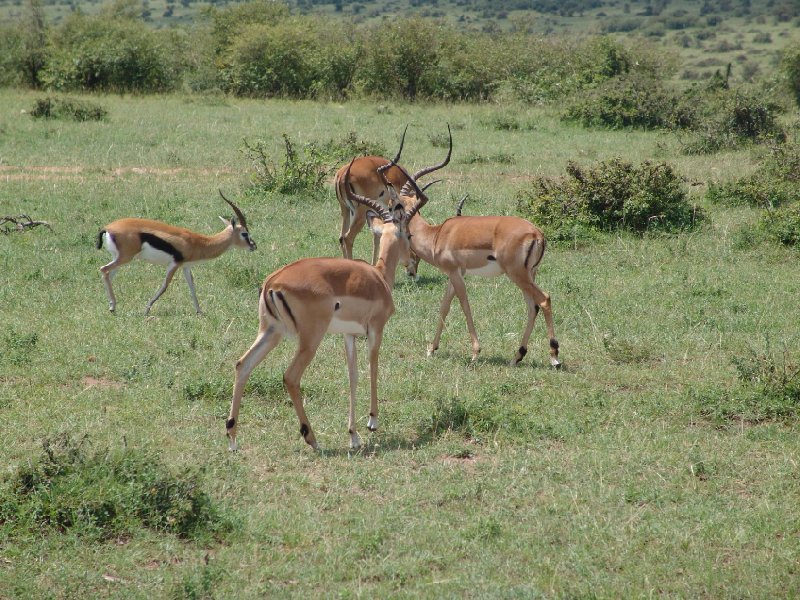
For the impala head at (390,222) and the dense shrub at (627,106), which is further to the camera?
the dense shrub at (627,106)

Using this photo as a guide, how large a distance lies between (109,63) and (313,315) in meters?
20.2

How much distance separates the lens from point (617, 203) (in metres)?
11.3

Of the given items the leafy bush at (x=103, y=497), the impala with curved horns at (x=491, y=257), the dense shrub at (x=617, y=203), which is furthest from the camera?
the dense shrub at (x=617, y=203)

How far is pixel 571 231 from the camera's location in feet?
35.6

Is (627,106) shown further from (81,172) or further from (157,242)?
(157,242)

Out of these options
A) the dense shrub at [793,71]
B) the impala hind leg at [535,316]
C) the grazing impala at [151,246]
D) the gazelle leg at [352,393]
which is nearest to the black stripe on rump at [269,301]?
the gazelle leg at [352,393]

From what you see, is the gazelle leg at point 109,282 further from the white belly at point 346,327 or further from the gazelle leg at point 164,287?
the white belly at point 346,327

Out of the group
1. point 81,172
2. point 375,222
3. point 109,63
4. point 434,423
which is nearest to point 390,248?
point 375,222

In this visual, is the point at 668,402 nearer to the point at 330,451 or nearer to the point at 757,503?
the point at 757,503

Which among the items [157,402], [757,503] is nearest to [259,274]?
[157,402]

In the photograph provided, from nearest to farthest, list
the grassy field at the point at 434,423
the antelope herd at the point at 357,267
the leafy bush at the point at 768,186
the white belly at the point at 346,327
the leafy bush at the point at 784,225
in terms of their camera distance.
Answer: the grassy field at the point at 434,423 → the antelope herd at the point at 357,267 → the white belly at the point at 346,327 → the leafy bush at the point at 784,225 → the leafy bush at the point at 768,186

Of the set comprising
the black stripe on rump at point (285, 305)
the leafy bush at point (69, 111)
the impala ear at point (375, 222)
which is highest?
the black stripe on rump at point (285, 305)

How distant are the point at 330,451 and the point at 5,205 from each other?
7.37m

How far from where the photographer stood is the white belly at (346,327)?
5.80 metres
